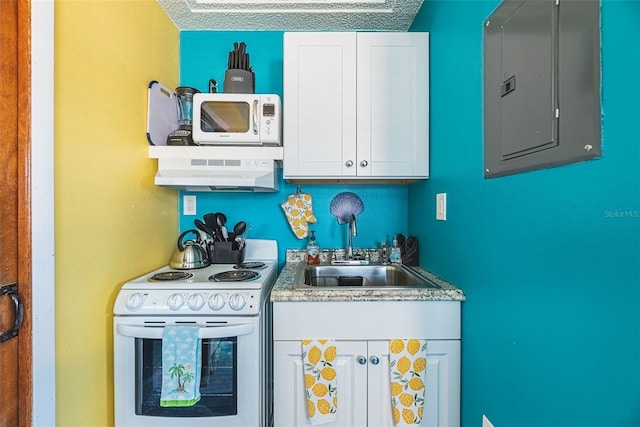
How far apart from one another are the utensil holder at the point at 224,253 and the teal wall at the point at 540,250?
110cm

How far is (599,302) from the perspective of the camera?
0.64 m

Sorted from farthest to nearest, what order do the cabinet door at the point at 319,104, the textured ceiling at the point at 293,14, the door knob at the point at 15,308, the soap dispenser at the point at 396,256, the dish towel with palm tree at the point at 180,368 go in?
the soap dispenser at the point at 396,256, the textured ceiling at the point at 293,14, the cabinet door at the point at 319,104, the dish towel with palm tree at the point at 180,368, the door knob at the point at 15,308

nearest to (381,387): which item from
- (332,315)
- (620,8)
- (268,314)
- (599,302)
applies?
(332,315)

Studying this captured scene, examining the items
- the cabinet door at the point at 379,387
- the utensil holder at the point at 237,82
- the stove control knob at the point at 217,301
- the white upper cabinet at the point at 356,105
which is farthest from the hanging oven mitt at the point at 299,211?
the cabinet door at the point at 379,387

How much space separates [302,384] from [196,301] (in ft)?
1.82

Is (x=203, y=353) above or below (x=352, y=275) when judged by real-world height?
below

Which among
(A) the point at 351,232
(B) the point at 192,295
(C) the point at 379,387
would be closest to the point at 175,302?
(B) the point at 192,295

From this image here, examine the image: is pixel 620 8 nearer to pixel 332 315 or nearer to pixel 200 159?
pixel 332 315

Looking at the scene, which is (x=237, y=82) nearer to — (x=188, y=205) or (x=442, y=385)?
(x=188, y=205)

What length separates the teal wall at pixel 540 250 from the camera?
0.58 meters

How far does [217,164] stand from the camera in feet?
5.52

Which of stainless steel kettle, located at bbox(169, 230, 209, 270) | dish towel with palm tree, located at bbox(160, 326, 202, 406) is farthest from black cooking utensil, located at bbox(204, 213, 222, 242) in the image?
dish towel with palm tree, located at bbox(160, 326, 202, 406)

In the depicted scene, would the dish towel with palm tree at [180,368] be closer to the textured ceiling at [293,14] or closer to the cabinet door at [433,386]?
the cabinet door at [433,386]

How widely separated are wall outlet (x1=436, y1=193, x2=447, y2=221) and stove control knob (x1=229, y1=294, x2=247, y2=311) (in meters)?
0.97
